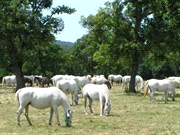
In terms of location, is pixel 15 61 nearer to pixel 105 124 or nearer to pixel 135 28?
pixel 135 28

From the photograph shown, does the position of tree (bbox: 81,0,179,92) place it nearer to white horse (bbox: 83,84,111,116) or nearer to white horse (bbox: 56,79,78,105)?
white horse (bbox: 56,79,78,105)

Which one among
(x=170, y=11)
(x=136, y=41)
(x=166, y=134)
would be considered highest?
(x=170, y=11)

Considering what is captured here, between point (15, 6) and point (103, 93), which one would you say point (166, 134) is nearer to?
point (103, 93)

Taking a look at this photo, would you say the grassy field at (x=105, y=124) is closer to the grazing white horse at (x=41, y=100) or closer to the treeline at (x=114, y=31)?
the grazing white horse at (x=41, y=100)

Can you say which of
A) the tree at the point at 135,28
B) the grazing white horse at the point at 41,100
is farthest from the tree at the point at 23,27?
the grazing white horse at the point at 41,100

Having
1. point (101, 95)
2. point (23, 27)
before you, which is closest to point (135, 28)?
point (23, 27)

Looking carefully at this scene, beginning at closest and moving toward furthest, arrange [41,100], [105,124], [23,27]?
[41,100]
[105,124]
[23,27]

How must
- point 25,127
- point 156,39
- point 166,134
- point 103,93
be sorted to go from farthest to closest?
1. point 156,39
2. point 103,93
3. point 25,127
4. point 166,134

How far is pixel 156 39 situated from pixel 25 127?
26.7 meters

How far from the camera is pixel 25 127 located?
1647 centimetres

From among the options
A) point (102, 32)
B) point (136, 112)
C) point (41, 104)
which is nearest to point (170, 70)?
point (102, 32)

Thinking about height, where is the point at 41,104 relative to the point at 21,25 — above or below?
below

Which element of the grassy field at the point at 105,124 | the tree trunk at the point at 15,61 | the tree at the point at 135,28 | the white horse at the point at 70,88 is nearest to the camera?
the grassy field at the point at 105,124

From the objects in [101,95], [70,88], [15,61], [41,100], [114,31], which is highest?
[114,31]
